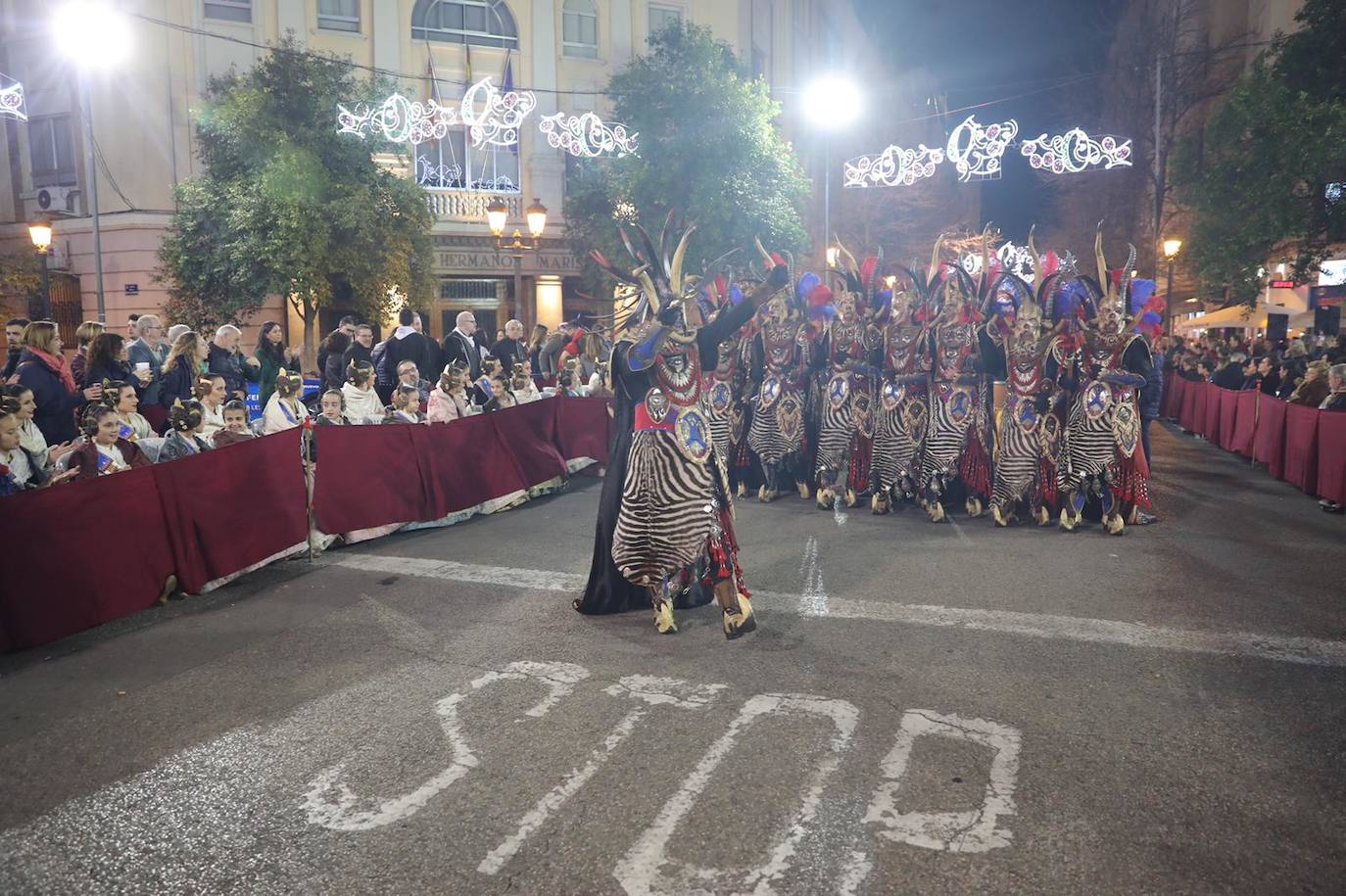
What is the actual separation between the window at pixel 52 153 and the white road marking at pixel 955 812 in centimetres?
2510

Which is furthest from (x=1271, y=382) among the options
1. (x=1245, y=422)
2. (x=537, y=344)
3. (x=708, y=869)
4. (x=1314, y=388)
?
(x=708, y=869)

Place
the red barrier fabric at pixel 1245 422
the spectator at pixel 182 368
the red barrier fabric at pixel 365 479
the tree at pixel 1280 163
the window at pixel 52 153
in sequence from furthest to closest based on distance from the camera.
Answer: the window at pixel 52 153 → the tree at pixel 1280 163 → the red barrier fabric at pixel 1245 422 → the spectator at pixel 182 368 → the red barrier fabric at pixel 365 479

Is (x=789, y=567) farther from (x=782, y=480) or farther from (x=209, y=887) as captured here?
(x=209, y=887)

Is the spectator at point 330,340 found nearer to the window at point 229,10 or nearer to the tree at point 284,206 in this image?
the tree at point 284,206

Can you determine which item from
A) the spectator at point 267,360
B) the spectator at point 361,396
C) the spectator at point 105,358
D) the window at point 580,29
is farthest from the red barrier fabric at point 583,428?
the window at point 580,29

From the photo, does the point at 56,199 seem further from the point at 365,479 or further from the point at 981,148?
the point at 981,148

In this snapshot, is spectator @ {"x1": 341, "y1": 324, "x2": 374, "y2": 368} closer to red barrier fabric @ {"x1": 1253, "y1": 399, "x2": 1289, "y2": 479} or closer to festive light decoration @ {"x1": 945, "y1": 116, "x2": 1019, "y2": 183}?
red barrier fabric @ {"x1": 1253, "y1": 399, "x2": 1289, "y2": 479}

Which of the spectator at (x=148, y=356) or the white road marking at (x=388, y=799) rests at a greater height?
the spectator at (x=148, y=356)

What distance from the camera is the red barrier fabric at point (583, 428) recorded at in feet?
41.4

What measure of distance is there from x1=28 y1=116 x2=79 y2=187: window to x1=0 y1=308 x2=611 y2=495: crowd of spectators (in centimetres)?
1315

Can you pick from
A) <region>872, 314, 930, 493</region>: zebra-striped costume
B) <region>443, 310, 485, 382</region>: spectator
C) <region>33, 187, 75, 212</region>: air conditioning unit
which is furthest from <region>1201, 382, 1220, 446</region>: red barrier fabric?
<region>33, 187, 75, 212</region>: air conditioning unit

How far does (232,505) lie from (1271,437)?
40.9 feet

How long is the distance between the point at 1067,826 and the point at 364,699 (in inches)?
136

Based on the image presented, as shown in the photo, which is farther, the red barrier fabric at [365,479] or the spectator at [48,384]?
the red barrier fabric at [365,479]
